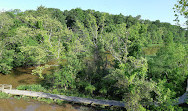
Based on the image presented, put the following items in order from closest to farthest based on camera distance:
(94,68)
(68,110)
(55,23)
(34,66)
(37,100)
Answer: (68,110) < (37,100) < (94,68) < (55,23) < (34,66)

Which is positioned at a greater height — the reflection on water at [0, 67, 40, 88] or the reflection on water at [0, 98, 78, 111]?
the reflection on water at [0, 67, 40, 88]

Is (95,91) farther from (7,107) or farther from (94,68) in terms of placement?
(7,107)

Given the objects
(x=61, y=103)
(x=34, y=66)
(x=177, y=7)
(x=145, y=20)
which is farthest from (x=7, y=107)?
(x=145, y=20)

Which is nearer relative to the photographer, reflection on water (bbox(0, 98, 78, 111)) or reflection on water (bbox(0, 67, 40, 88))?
reflection on water (bbox(0, 98, 78, 111))

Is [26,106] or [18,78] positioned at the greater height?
[18,78]

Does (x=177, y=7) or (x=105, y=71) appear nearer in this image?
(x=177, y=7)

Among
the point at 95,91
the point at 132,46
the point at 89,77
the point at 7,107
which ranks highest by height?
the point at 132,46

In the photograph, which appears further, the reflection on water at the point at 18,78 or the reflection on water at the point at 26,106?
the reflection on water at the point at 18,78

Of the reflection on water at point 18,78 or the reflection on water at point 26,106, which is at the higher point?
the reflection on water at point 18,78
